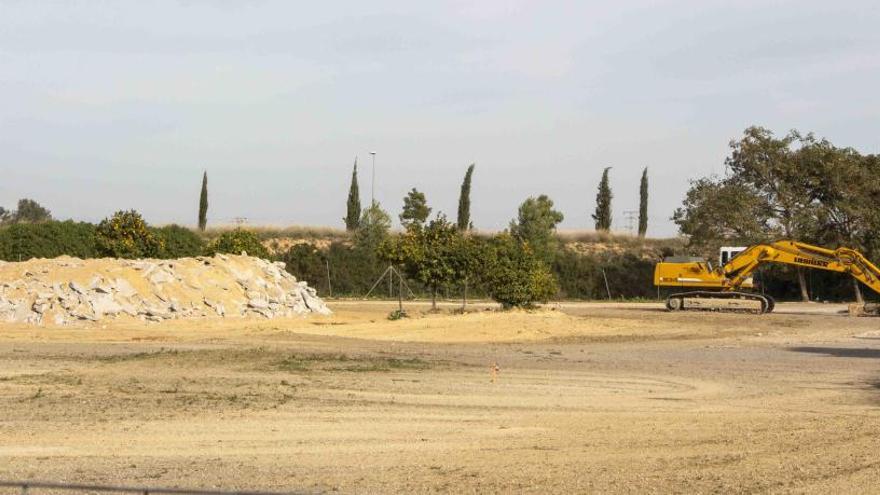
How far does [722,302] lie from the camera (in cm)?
4309

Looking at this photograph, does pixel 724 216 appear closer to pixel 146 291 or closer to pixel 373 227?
pixel 373 227

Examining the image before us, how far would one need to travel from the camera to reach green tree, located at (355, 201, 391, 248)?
60062 millimetres

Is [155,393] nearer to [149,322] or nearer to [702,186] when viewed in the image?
[149,322]

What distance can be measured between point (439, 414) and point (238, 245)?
3102 centimetres

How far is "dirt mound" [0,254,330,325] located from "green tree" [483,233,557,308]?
6.86 meters

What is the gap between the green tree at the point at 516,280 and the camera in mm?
35812

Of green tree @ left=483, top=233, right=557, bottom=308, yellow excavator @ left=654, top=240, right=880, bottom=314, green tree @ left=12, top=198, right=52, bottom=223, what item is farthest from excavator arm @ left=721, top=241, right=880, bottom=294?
green tree @ left=12, top=198, right=52, bottom=223

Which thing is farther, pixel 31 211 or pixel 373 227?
pixel 31 211

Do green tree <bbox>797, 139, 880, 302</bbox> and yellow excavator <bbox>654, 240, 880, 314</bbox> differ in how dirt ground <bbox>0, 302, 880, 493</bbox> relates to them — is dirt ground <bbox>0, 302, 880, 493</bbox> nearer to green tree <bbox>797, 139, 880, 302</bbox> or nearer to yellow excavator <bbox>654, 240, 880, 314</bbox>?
yellow excavator <bbox>654, 240, 880, 314</bbox>

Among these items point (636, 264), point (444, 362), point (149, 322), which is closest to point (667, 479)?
point (444, 362)

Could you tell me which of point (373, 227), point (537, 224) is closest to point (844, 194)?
point (537, 224)

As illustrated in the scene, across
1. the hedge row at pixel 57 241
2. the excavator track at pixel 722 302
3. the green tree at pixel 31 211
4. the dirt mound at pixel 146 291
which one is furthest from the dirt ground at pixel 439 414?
the green tree at pixel 31 211

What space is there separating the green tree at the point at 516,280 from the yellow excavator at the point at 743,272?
9572mm

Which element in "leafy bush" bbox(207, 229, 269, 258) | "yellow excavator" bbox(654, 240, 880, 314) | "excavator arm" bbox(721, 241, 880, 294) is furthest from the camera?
"leafy bush" bbox(207, 229, 269, 258)
